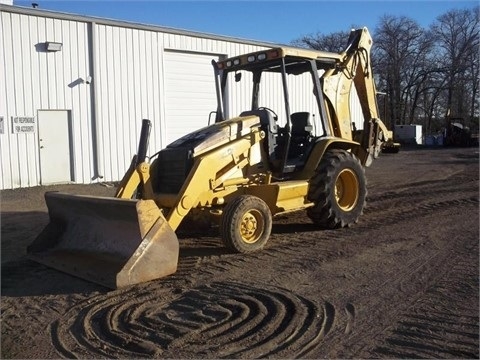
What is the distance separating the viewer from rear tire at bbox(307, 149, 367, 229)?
26.2 feet

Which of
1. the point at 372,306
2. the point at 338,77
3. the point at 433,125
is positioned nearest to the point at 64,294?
the point at 372,306

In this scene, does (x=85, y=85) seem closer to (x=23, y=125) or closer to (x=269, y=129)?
(x=23, y=125)

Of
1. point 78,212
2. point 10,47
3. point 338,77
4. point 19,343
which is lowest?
point 19,343

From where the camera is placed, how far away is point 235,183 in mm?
7445

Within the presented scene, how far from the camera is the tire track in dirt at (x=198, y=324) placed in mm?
4172

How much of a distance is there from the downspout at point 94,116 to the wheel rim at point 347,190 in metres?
8.98

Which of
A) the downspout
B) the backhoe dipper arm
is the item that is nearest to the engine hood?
the backhoe dipper arm

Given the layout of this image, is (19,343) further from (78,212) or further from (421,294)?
(421,294)

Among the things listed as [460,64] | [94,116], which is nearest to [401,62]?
[460,64]

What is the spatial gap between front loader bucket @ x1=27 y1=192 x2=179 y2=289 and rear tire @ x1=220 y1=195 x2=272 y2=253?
34.2 inches

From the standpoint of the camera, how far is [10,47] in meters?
13.8

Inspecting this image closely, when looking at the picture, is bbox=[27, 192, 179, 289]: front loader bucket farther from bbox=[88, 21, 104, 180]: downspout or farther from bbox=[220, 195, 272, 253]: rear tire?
bbox=[88, 21, 104, 180]: downspout

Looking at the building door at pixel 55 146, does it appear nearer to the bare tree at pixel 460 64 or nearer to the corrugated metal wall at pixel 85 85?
the corrugated metal wall at pixel 85 85

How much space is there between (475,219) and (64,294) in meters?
6.65
